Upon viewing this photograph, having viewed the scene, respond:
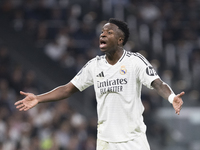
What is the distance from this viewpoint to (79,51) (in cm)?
1337

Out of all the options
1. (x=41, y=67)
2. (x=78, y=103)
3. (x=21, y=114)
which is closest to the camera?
(x=21, y=114)

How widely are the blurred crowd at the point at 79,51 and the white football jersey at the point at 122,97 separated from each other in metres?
6.08

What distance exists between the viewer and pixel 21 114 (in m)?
11.5

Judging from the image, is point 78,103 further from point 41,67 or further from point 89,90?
point 41,67

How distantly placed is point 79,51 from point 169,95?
29.1 ft

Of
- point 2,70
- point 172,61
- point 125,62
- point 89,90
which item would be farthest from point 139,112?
point 172,61

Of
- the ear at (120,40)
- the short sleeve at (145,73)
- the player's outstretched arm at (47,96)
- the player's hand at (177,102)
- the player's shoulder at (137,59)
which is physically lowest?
the player's hand at (177,102)

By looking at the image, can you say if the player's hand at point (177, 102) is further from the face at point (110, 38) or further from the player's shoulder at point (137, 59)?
the face at point (110, 38)

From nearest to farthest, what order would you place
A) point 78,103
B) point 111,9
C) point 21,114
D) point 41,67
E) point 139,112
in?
point 139,112
point 21,114
point 78,103
point 41,67
point 111,9

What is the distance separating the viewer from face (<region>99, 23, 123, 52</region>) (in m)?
5.16

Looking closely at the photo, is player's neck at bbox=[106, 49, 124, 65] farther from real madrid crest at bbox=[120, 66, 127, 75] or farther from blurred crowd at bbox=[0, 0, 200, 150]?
blurred crowd at bbox=[0, 0, 200, 150]

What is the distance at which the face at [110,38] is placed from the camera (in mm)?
5156

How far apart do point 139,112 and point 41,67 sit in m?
8.62

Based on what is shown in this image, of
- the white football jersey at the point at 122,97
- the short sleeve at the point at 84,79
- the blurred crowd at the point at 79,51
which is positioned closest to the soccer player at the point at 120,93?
the white football jersey at the point at 122,97
